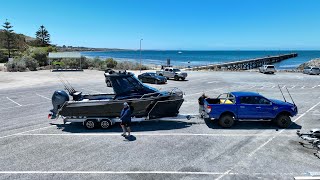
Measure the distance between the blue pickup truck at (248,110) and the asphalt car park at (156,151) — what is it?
1.61 ft

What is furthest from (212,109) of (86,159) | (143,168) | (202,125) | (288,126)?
(86,159)

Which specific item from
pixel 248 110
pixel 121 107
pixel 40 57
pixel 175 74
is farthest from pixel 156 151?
pixel 40 57

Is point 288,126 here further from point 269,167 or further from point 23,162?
point 23,162

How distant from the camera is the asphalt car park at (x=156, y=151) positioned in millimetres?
9859

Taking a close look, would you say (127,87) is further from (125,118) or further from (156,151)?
(156,151)

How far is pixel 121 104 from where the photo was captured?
14.6 m

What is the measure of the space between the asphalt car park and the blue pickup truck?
491 mm

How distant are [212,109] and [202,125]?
4.02ft

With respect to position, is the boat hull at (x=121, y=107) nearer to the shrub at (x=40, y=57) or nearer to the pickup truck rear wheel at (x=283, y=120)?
the pickup truck rear wheel at (x=283, y=120)

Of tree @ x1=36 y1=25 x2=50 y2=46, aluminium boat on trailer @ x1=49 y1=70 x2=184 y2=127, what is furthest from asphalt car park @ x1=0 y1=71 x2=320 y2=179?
tree @ x1=36 y1=25 x2=50 y2=46

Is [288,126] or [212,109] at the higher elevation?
[212,109]

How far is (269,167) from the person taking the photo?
10.3 m

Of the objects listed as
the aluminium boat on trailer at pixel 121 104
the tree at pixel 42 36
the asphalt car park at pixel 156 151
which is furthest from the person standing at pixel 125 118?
the tree at pixel 42 36

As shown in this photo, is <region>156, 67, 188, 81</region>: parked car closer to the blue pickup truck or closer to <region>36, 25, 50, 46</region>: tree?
the blue pickup truck
